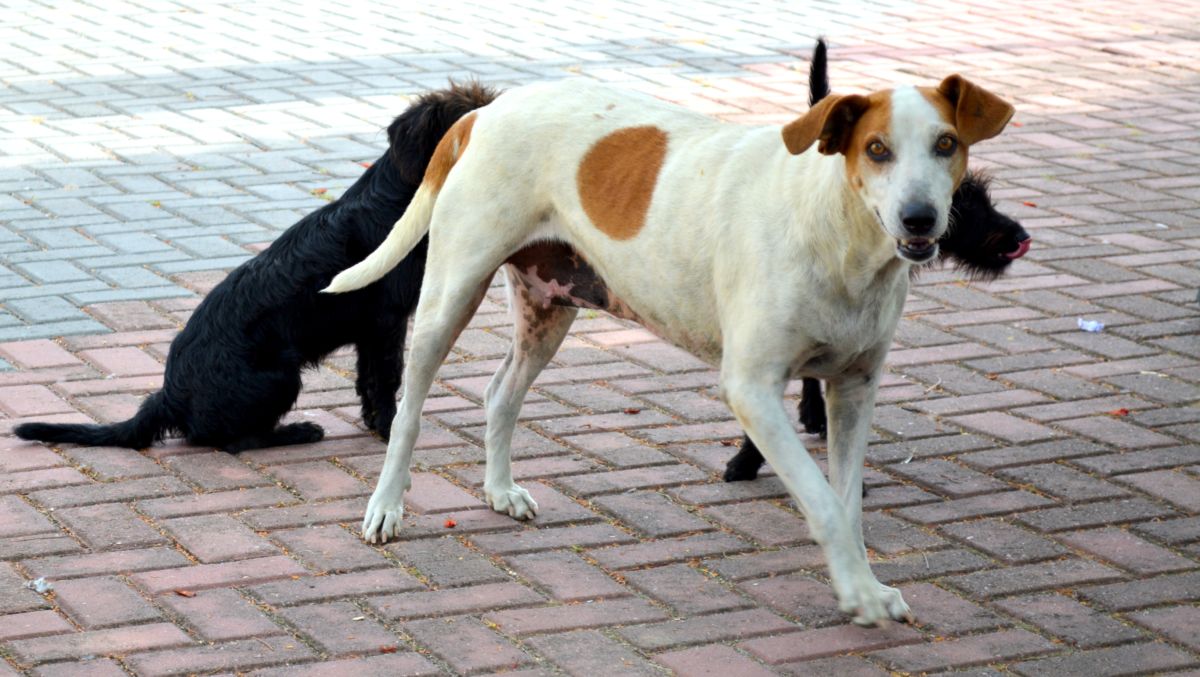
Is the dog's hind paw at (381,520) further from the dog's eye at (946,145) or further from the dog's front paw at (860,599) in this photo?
the dog's eye at (946,145)

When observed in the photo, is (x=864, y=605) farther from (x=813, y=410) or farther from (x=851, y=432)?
(x=813, y=410)

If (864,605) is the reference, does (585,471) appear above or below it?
below

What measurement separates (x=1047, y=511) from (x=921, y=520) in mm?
385

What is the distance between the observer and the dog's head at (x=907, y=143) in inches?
138

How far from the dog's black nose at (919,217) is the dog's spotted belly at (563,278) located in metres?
1.11

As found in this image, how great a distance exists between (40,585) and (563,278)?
1615mm

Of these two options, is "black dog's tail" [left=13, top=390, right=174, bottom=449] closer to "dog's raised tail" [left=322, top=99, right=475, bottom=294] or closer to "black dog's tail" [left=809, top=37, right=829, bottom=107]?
"dog's raised tail" [left=322, top=99, right=475, bottom=294]

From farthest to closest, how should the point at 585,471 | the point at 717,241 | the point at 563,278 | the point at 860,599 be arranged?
the point at 585,471
the point at 563,278
the point at 717,241
the point at 860,599

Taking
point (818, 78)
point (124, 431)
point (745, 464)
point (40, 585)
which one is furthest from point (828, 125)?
point (124, 431)

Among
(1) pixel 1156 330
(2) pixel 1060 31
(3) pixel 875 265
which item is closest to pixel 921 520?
(3) pixel 875 265

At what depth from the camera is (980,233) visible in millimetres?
4949

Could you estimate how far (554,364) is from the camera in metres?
6.04

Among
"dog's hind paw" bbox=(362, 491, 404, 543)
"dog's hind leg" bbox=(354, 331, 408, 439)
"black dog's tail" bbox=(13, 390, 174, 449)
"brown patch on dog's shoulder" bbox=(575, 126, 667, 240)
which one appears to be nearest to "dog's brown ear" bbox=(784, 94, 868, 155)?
"brown patch on dog's shoulder" bbox=(575, 126, 667, 240)

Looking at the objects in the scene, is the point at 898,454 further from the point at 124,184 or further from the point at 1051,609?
the point at 124,184
